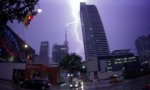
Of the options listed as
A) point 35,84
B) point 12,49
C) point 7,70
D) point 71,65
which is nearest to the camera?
point 35,84

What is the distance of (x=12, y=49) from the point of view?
53125mm

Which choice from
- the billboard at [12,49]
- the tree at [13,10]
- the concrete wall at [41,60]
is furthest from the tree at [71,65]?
the tree at [13,10]

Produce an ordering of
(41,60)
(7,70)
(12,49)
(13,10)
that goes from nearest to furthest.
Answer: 1. (13,10)
2. (7,70)
3. (12,49)
4. (41,60)

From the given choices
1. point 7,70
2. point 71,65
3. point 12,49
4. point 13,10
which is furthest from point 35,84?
point 71,65

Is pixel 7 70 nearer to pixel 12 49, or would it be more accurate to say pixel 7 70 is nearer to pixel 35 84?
pixel 12 49

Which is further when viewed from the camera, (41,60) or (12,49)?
(41,60)

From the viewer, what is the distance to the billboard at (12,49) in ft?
156

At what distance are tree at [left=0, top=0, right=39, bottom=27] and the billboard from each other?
99.8 feet

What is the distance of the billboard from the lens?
4769 cm

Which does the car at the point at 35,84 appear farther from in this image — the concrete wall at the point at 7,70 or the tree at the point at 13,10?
the tree at the point at 13,10

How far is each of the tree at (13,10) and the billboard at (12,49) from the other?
99.8 feet

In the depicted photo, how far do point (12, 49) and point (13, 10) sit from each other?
40785 millimetres

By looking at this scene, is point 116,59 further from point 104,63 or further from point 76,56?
point 76,56

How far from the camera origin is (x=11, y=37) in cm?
5297
